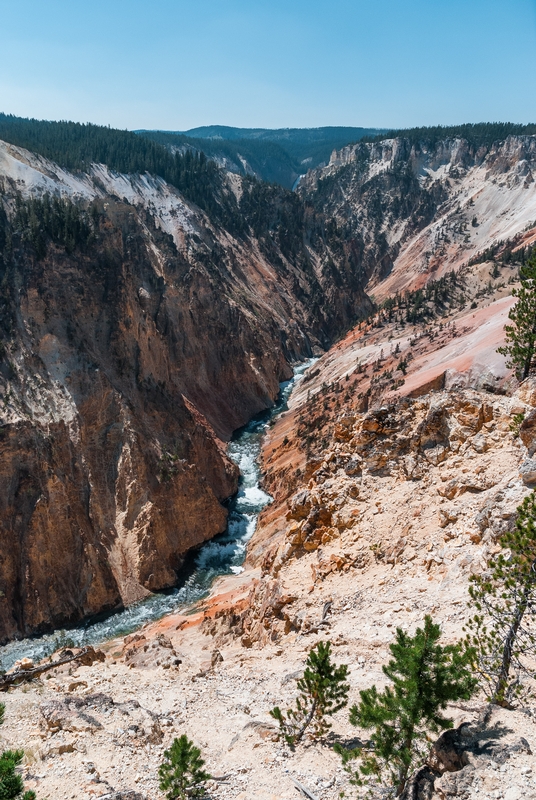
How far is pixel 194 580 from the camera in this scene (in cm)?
3459

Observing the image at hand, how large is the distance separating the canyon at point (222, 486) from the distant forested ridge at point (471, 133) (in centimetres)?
6325

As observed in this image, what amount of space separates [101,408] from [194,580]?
557 inches

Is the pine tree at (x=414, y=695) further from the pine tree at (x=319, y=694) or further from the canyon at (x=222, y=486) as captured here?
the pine tree at (x=319, y=694)

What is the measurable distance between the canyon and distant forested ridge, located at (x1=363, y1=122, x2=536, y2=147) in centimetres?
6325

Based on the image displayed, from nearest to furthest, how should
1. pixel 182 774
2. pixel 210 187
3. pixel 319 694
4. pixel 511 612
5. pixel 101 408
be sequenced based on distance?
pixel 511 612
pixel 182 774
pixel 319 694
pixel 101 408
pixel 210 187

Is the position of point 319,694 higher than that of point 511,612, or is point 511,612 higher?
point 511,612

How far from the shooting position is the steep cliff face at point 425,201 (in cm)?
11431

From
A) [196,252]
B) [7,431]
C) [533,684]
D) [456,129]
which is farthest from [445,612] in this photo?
[456,129]

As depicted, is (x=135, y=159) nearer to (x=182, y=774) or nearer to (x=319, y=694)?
(x=319, y=694)

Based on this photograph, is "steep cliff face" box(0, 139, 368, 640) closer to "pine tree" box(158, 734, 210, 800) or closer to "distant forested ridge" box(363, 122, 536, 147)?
"pine tree" box(158, 734, 210, 800)

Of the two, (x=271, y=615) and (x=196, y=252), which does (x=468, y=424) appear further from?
(x=196, y=252)

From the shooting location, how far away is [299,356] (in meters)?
85.9

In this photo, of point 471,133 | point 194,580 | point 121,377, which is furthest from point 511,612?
point 471,133

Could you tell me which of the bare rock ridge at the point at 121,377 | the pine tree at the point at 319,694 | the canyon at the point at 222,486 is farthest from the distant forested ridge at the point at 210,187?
the pine tree at the point at 319,694
